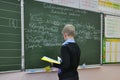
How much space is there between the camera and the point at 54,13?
2834 mm

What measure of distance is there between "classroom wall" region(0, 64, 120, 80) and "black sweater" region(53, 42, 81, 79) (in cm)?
34

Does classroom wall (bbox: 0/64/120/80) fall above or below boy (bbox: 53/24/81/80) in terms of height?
below

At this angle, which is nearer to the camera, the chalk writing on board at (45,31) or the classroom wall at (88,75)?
the classroom wall at (88,75)

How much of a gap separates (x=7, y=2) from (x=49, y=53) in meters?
0.87

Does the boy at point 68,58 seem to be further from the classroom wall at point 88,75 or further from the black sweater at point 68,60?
A: the classroom wall at point 88,75

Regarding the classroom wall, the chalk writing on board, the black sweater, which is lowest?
the classroom wall

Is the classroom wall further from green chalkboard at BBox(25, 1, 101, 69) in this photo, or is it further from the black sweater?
the black sweater

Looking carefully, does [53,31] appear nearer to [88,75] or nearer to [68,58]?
[68,58]

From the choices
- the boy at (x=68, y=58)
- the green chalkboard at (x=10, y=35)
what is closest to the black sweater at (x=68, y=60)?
the boy at (x=68, y=58)

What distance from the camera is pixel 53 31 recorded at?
2814 millimetres

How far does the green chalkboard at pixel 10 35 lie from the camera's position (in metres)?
2.30

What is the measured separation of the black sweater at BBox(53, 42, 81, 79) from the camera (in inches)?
91.7

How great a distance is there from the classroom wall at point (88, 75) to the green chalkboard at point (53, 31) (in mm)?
129

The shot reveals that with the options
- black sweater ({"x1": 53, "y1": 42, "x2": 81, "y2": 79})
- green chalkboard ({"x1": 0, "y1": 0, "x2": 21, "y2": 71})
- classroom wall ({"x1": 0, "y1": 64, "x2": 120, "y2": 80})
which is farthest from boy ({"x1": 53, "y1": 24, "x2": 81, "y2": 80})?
green chalkboard ({"x1": 0, "y1": 0, "x2": 21, "y2": 71})
